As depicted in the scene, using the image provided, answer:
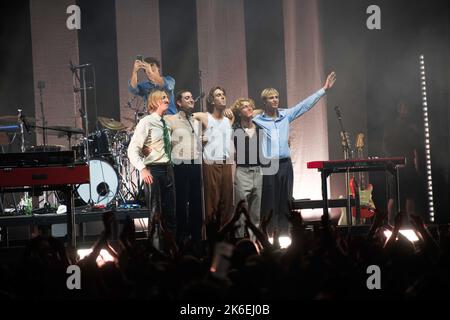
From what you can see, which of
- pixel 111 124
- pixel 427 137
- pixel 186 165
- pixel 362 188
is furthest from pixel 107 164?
pixel 427 137

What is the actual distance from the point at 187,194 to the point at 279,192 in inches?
40.6

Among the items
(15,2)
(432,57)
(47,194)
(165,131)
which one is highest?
(15,2)

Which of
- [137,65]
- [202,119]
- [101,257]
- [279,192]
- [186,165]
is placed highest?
[137,65]

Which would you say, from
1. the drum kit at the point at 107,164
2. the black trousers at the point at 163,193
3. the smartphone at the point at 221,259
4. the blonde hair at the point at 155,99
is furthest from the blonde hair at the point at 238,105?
the smartphone at the point at 221,259

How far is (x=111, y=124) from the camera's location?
937 centimetres

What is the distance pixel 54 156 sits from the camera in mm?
6121

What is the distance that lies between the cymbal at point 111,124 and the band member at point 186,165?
181cm

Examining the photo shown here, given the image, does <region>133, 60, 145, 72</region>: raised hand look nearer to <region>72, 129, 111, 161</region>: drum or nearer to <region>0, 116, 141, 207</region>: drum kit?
<region>0, 116, 141, 207</region>: drum kit

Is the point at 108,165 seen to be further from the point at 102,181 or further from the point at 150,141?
the point at 150,141

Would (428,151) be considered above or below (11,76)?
below

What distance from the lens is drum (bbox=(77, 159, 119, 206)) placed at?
9.44 metres
